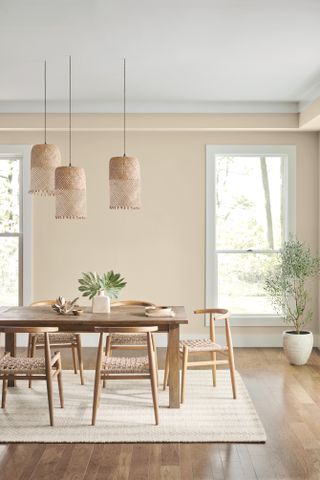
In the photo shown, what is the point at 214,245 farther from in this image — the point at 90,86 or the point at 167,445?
the point at 167,445

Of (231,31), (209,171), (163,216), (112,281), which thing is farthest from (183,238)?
(231,31)

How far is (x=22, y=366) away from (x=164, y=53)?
8.61ft

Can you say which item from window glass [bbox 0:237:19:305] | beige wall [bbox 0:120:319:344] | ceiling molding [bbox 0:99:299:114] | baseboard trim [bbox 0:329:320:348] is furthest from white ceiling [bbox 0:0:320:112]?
baseboard trim [bbox 0:329:320:348]

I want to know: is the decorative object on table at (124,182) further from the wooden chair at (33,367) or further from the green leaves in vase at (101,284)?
the wooden chair at (33,367)

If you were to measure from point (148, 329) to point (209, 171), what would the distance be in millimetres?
3396

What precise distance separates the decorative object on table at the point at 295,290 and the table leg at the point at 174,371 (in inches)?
80.0

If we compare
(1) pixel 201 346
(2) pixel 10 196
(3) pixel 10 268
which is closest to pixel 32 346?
(1) pixel 201 346

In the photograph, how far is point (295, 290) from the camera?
23.5ft

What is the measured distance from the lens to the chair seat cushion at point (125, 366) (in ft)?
15.1

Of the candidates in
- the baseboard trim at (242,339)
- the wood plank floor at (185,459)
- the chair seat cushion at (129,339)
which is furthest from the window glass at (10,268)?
the wood plank floor at (185,459)

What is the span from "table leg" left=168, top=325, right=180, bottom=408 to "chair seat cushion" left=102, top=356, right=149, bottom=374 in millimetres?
254

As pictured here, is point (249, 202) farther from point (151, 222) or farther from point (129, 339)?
point (129, 339)

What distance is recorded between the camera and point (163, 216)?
7672mm

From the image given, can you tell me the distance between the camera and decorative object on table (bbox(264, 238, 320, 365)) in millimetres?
6684
